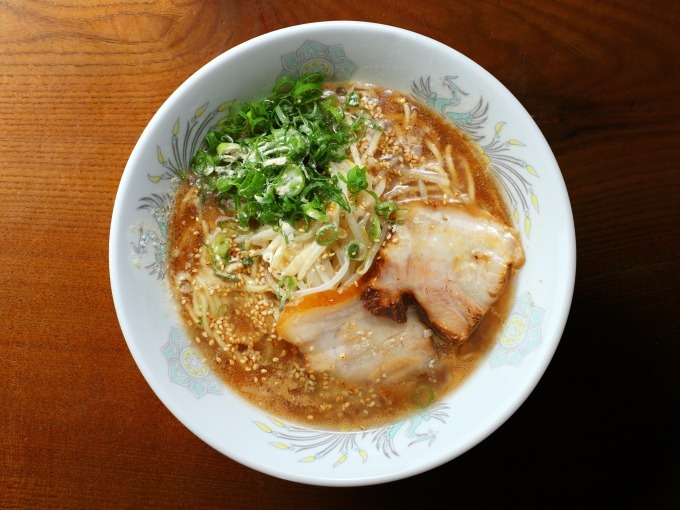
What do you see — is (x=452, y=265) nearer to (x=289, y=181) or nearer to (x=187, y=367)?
(x=289, y=181)

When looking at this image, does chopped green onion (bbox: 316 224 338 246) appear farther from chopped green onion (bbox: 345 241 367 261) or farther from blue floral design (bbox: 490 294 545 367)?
blue floral design (bbox: 490 294 545 367)

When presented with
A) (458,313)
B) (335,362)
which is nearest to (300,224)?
(335,362)

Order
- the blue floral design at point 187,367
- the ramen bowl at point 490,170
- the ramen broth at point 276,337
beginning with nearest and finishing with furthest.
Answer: the ramen bowl at point 490,170 → the blue floral design at point 187,367 → the ramen broth at point 276,337

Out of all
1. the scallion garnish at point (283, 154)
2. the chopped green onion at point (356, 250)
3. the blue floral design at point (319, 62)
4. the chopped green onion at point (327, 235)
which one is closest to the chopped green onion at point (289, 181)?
the scallion garnish at point (283, 154)

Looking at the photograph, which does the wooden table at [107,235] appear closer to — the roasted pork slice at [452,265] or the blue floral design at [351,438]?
the blue floral design at [351,438]

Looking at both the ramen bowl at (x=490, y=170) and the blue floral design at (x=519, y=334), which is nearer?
the ramen bowl at (x=490, y=170)

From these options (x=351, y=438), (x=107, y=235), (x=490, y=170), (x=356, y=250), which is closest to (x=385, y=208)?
(x=356, y=250)

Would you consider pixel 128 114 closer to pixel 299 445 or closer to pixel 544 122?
pixel 299 445

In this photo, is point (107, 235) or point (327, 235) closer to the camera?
A: point (327, 235)
